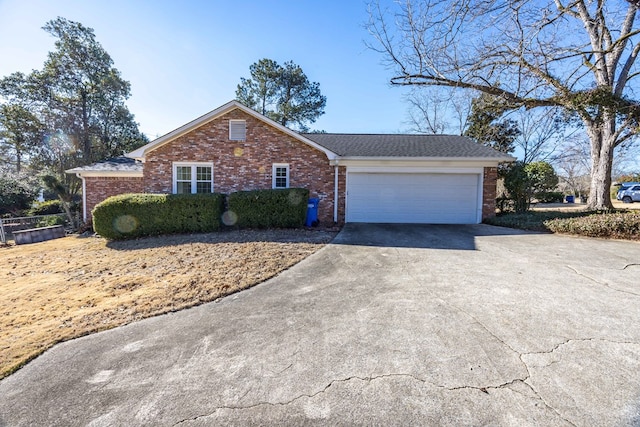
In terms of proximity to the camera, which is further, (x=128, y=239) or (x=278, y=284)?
→ (x=128, y=239)

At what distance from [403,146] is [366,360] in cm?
1095

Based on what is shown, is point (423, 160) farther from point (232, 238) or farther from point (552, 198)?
point (552, 198)

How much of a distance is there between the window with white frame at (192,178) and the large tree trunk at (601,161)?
15644mm

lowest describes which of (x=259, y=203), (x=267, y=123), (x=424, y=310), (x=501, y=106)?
(x=424, y=310)

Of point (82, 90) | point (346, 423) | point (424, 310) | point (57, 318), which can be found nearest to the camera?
point (346, 423)

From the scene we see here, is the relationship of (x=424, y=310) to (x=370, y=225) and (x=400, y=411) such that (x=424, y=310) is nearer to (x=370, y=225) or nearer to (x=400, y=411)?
(x=400, y=411)

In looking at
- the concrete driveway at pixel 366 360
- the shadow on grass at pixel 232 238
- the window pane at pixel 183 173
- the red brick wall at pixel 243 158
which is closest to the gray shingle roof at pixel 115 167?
the red brick wall at pixel 243 158

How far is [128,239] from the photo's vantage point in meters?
9.00

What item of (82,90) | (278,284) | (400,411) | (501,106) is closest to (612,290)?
(400,411)

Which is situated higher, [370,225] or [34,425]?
[370,225]

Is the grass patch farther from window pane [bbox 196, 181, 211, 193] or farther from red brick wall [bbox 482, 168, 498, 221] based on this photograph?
window pane [bbox 196, 181, 211, 193]

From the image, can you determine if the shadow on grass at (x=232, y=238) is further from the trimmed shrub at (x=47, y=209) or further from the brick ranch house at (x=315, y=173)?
the trimmed shrub at (x=47, y=209)

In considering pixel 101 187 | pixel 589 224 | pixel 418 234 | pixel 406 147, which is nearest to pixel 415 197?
pixel 406 147

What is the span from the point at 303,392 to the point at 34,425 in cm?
203
